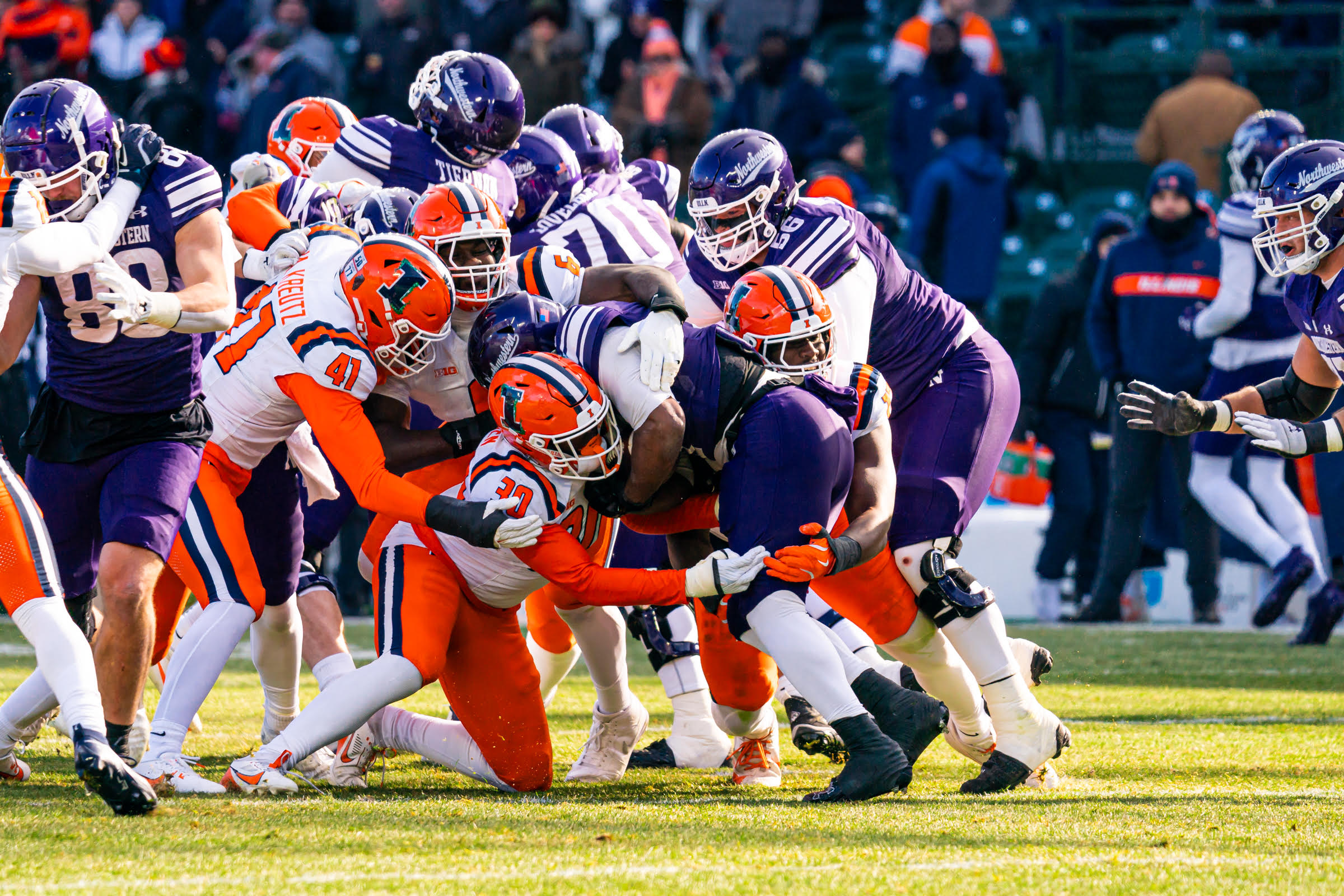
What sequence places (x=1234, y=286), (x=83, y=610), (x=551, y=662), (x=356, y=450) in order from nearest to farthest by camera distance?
(x=356, y=450) < (x=83, y=610) < (x=551, y=662) < (x=1234, y=286)

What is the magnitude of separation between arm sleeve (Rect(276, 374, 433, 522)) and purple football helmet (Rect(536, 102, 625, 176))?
1981mm

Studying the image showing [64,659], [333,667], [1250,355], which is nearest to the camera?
[64,659]

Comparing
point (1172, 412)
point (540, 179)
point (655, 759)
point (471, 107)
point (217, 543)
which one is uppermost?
point (471, 107)

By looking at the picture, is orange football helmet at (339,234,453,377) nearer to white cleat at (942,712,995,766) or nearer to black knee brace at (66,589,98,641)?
black knee brace at (66,589,98,641)

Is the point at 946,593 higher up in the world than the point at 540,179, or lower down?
lower down

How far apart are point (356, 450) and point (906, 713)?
1.50 m

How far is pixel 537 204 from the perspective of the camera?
18.8ft

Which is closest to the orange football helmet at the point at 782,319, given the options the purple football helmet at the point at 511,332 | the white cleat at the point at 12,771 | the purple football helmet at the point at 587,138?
the purple football helmet at the point at 511,332

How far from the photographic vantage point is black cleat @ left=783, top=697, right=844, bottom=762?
4.66m

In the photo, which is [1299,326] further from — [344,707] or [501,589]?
[344,707]

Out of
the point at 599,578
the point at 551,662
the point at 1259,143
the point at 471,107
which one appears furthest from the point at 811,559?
the point at 1259,143

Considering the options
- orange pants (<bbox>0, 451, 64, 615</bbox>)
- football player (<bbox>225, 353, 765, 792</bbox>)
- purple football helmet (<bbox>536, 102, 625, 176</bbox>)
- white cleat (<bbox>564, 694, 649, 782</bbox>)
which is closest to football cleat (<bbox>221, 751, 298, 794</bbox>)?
football player (<bbox>225, 353, 765, 792</bbox>)

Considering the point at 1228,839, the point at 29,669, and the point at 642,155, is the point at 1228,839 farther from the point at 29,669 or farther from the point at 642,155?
the point at 642,155

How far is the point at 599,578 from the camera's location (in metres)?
4.10
